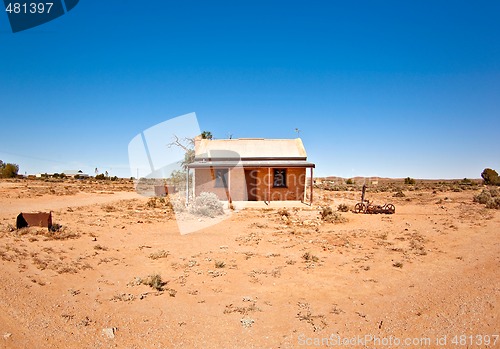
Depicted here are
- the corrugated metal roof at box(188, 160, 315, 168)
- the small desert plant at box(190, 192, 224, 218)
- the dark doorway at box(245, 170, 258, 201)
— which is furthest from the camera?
the dark doorway at box(245, 170, 258, 201)

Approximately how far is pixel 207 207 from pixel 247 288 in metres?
9.40

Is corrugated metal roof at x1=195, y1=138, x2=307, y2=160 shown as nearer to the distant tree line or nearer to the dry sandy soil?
the dry sandy soil

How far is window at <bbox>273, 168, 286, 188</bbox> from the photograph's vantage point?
2042cm

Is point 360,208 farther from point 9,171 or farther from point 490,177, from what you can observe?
point 9,171

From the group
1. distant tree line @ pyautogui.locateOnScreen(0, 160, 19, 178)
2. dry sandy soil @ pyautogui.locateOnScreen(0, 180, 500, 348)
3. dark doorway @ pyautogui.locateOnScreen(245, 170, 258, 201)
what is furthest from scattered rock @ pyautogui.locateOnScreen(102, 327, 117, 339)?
distant tree line @ pyautogui.locateOnScreen(0, 160, 19, 178)

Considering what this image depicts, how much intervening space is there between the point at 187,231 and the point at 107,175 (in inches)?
2318

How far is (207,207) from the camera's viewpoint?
15430 mm

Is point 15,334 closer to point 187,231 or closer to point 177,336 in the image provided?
point 177,336

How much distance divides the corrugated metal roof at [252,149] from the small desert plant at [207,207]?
5352 millimetres

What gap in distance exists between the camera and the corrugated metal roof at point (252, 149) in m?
21.0

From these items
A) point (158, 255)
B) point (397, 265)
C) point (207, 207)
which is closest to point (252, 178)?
point (207, 207)

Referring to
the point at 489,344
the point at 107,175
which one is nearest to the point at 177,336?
the point at 489,344

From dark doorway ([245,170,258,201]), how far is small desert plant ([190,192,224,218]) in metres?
4.68

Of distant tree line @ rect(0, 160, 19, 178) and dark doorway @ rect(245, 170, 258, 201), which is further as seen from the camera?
distant tree line @ rect(0, 160, 19, 178)
